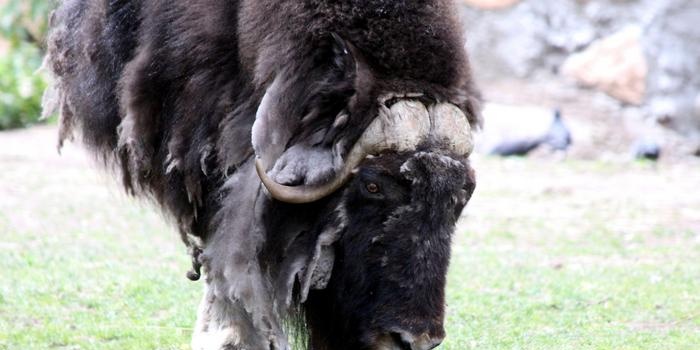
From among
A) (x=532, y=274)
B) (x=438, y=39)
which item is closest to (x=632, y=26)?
(x=532, y=274)

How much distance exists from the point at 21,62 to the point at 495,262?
23.6 feet

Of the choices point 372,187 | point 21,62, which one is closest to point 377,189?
point 372,187

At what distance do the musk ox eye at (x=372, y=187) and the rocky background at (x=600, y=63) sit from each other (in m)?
6.00

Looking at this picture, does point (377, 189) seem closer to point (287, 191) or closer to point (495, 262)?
point (287, 191)

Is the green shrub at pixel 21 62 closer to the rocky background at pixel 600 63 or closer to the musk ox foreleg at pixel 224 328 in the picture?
the rocky background at pixel 600 63

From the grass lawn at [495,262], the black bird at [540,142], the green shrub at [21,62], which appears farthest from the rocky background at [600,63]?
the green shrub at [21,62]

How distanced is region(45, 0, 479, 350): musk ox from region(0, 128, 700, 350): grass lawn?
0.84m

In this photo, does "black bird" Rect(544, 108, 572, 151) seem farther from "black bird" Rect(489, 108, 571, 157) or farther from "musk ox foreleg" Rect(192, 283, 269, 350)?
"musk ox foreleg" Rect(192, 283, 269, 350)

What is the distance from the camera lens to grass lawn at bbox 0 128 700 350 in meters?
4.51

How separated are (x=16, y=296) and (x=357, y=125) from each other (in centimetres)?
250

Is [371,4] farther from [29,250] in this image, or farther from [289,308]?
[29,250]

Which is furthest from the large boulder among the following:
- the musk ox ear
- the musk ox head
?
the musk ox ear

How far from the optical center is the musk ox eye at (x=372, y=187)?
3105 millimetres

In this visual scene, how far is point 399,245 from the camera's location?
3066mm
